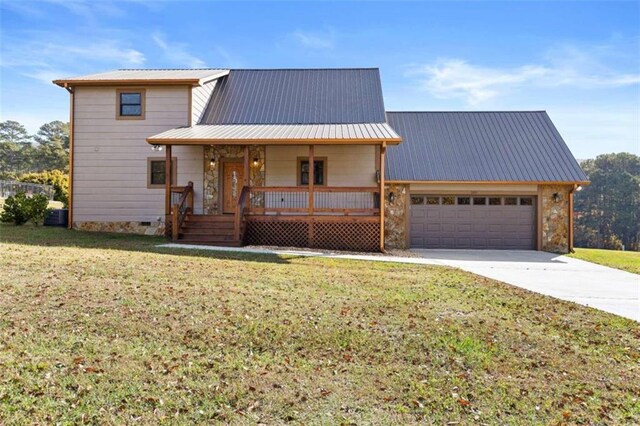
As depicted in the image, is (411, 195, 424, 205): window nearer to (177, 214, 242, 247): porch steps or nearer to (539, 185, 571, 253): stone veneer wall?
(539, 185, 571, 253): stone veneer wall

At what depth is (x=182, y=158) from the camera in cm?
1468

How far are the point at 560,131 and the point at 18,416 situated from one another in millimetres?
19428

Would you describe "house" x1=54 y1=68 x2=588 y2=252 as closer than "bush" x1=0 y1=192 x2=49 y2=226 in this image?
No

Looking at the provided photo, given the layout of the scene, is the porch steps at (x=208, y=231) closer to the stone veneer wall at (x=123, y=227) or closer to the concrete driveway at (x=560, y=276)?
the stone veneer wall at (x=123, y=227)

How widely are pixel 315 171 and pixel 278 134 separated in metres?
2.53

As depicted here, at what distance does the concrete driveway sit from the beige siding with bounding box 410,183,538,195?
240 cm

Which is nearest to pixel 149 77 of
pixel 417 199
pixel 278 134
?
pixel 278 134

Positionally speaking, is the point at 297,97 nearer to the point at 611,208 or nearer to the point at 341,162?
the point at 341,162

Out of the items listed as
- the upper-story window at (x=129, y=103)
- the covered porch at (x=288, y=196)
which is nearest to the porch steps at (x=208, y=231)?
the covered porch at (x=288, y=196)

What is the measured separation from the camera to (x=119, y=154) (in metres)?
14.7

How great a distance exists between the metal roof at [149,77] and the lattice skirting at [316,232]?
582cm

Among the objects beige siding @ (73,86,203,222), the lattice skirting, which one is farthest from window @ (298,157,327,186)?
beige siding @ (73,86,203,222)

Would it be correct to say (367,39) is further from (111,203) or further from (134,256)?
(134,256)

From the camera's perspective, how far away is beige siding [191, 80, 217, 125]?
48.4ft
